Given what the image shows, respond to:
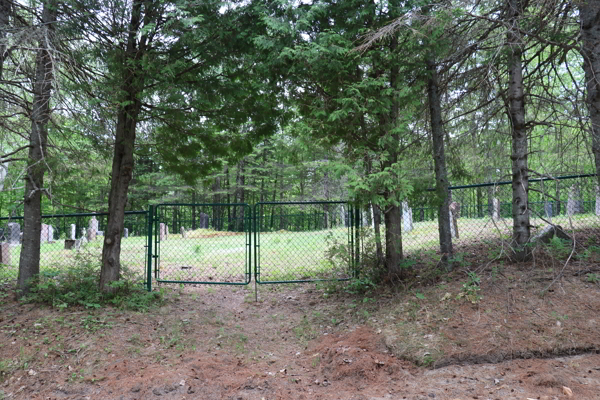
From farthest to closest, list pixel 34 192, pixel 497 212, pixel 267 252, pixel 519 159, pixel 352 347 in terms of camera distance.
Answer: pixel 267 252
pixel 497 212
pixel 34 192
pixel 519 159
pixel 352 347

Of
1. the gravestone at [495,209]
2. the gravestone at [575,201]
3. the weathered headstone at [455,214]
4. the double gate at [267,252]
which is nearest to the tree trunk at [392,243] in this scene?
the double gate at [267,252]

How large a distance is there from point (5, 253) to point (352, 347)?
8.61m

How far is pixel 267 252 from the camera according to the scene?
10789 millimetres

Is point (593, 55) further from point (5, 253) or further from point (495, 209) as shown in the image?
point (5, 253)

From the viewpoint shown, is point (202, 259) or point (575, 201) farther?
point (202, 259)

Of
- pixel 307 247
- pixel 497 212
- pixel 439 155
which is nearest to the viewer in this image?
pixel 439 155

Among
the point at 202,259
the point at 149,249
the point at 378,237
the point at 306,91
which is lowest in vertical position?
the point at 202,259

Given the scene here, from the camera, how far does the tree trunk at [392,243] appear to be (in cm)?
577

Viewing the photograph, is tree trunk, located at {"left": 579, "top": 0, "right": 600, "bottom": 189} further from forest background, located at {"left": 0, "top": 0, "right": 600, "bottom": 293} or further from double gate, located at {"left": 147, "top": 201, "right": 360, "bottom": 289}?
double gate, located at {"left": 147, "top": 201, "right": 360, "bottom": 289}

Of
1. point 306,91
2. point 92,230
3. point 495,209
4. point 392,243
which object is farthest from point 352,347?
point 92,230

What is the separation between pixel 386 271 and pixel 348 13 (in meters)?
3.84

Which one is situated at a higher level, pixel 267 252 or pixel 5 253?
pixel 5 253

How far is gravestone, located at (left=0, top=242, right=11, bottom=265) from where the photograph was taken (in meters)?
8.56

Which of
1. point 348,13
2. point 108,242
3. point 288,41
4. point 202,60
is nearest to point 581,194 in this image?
point 348,13
